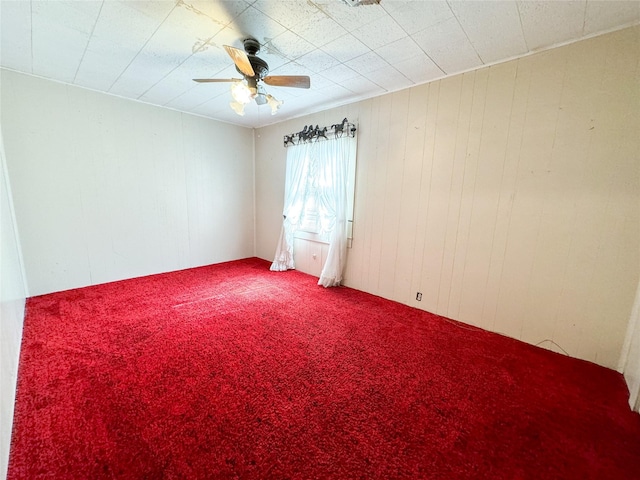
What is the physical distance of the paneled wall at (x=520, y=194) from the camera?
6.15 feet

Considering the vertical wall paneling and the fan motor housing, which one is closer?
the fan motor housing

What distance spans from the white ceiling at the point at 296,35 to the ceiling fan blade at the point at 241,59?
25cm

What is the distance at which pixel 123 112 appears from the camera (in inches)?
134

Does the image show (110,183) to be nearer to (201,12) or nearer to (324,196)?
(201,12)

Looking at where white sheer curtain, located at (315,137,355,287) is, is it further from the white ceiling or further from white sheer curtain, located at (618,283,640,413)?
white sheer curtain, located at (618,283,640,413)

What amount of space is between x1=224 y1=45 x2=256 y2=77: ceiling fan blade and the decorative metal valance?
58.7 inches

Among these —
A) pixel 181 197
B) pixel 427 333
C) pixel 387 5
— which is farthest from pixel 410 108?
pixel 181 197

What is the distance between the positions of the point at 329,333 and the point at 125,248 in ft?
10.4

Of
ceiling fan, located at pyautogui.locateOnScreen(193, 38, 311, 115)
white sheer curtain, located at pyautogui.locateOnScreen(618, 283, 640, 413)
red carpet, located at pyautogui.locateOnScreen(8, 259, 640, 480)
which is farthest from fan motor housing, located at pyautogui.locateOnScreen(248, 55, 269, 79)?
white sheer curtain, located at pyautogui.locateOnScreen(618, 283, 640, 413)

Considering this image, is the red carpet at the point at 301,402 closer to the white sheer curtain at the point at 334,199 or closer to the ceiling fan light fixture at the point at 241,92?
the white sheer curtain at the point at 334,199

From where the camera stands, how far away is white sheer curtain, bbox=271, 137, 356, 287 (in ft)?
11.1

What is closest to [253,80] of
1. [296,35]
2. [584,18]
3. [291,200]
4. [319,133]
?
[296,35]

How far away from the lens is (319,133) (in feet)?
11.9

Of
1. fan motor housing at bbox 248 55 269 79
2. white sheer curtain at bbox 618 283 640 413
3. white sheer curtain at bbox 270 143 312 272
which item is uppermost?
fan motor housing at bbox 248 55 269 79
